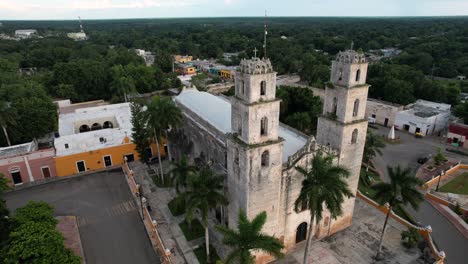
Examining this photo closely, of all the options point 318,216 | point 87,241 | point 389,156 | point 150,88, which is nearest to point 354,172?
point 318,216

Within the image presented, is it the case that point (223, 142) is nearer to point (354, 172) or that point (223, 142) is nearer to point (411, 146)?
point (354, 172)

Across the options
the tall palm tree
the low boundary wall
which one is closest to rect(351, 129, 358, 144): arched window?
the low boundary wall

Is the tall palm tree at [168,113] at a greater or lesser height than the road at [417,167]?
greater

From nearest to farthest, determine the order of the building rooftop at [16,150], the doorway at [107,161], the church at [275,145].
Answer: the church at [275,145] → the building rooftop at [16,150] → the doorway at [107,161]

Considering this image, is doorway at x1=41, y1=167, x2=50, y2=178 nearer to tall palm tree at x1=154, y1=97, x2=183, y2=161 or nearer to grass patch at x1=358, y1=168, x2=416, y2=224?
tall palm tree at x1=154, y1=97, x2=183, y2=161

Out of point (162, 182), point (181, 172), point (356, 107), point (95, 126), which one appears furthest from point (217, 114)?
point (95, 126)

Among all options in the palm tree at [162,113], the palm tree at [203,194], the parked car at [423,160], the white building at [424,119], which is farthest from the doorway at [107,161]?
the white building at [424,119]

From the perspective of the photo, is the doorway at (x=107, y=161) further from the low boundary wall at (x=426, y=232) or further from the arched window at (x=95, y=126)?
the low boundary wall at (x=426, y=232)
